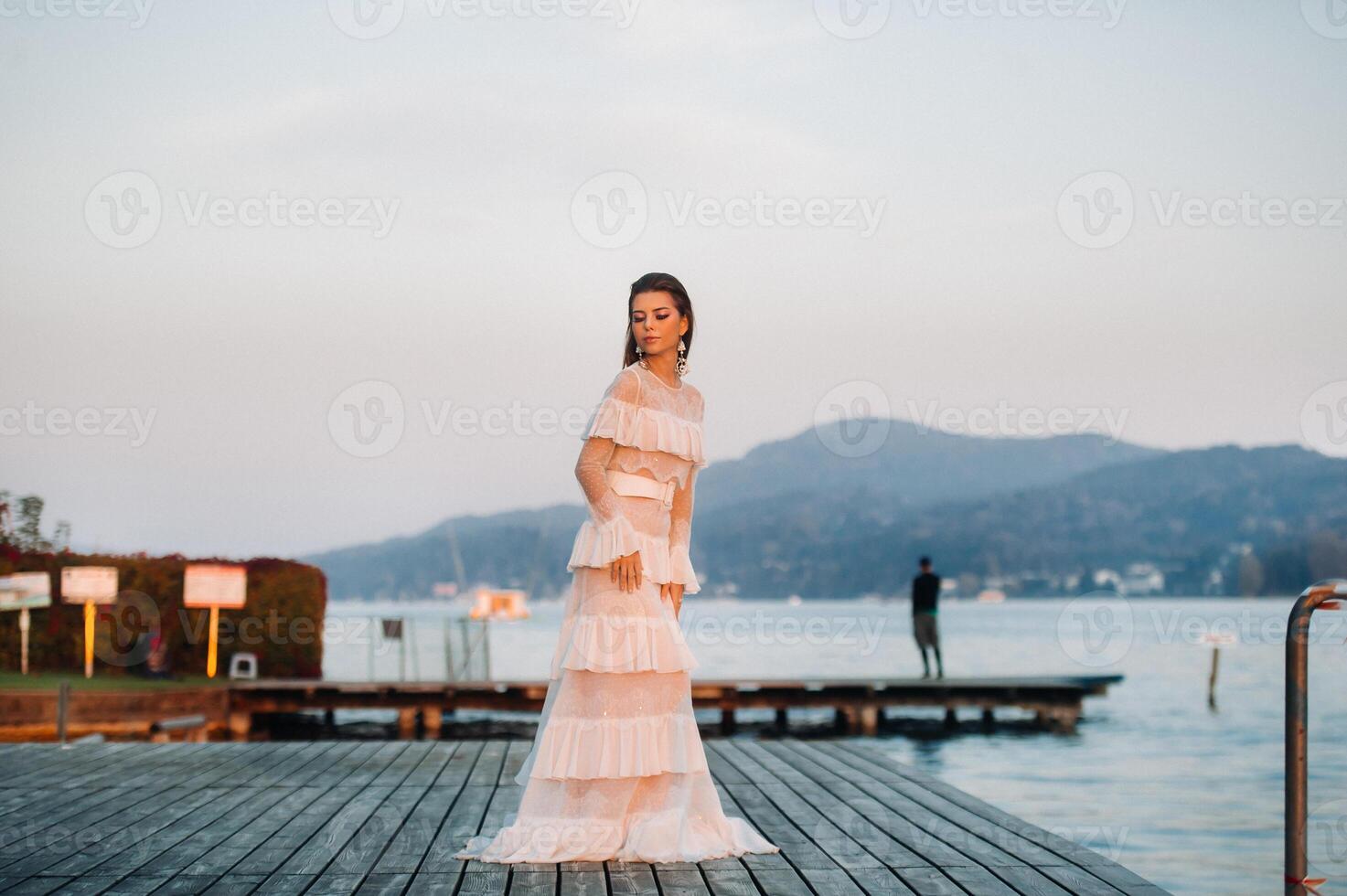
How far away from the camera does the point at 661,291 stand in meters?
4.66

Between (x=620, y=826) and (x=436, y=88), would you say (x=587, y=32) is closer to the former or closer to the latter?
(x=436, y=88)

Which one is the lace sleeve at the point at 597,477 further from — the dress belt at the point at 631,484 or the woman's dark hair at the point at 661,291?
the woman's dark hair at the point at 661,291

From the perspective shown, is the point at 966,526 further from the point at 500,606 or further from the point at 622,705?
the point at 622,705

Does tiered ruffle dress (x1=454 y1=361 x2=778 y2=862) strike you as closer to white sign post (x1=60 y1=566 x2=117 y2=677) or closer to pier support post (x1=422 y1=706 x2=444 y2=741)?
white sign post (x1=60 y1=566 x2=117 y2=677)

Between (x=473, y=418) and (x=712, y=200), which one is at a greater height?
(x=712, y=200)

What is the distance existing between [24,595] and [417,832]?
1372cm

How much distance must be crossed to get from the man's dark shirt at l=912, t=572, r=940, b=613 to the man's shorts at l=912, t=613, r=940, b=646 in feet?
0.32

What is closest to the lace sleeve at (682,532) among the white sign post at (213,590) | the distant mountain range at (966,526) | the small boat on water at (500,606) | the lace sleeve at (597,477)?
the lace sleeve at (597,477)

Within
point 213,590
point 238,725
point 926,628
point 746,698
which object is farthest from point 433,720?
point 926,628

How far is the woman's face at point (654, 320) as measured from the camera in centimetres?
466

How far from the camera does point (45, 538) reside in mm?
18453

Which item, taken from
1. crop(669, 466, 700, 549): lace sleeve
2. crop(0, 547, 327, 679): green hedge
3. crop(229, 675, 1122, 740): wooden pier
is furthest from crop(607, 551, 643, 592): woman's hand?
crop(0, 547, 327, 679): green hedge

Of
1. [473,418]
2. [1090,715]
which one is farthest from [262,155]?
[1090,715]

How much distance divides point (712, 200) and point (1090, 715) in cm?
1892
